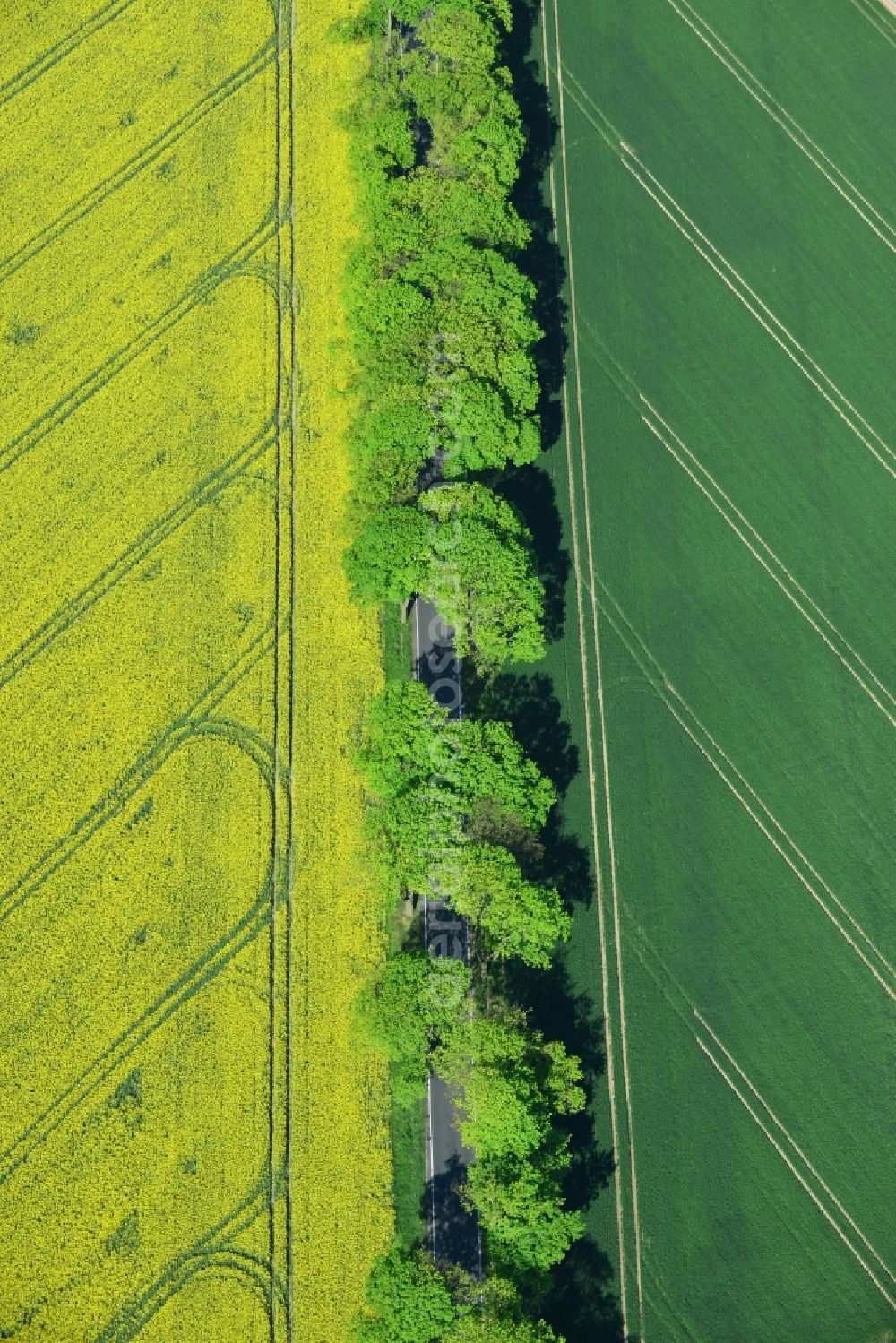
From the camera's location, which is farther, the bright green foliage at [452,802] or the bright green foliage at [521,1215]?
the bright green foliage at [452,802]

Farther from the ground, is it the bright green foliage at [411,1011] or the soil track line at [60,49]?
the soil track line at [60,49]

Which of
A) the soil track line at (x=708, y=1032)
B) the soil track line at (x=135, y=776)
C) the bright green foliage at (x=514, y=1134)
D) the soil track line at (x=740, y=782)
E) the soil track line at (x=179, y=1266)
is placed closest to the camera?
the bright green foliage at (x=514, y=1134)

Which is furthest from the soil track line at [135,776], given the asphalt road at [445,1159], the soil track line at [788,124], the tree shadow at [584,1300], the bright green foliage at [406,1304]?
the soil track line at [788,124]

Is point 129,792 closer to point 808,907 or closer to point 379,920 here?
point 379,920

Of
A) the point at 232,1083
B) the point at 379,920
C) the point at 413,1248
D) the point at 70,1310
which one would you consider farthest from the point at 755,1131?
the point at 70,1310

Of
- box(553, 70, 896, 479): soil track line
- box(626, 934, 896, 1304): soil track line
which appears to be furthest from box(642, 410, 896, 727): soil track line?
box(626, 934, 896, 1304): soil track line

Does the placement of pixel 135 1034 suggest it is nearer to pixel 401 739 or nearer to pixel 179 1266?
pixel 179 1266

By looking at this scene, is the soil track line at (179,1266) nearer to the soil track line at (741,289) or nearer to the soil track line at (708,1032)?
the soil track line at (708,1032)
